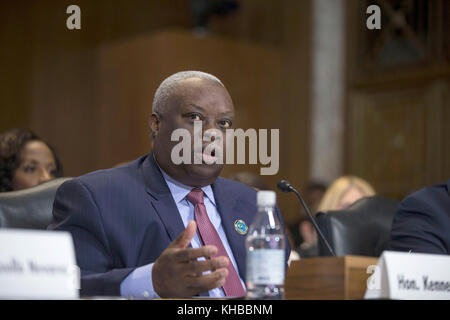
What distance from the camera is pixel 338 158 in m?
6.38

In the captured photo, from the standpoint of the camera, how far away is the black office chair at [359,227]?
2.64 meters

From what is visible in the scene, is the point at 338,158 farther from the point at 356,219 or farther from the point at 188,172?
the point at 188,172

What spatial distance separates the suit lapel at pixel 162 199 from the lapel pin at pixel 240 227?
0.58 ft

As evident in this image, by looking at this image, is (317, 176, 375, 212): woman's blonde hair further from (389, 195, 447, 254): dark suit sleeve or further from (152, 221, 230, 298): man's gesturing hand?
(152, 221, 230, 298): man's gesturing hand

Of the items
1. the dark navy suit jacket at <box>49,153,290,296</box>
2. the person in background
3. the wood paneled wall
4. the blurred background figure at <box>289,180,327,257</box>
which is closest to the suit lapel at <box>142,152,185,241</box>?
the dark navy suit jacket at <box>49,153,290,296</box>

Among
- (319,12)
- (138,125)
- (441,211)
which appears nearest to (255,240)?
(441,211)

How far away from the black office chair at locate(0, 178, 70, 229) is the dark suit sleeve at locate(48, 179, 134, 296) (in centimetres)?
31

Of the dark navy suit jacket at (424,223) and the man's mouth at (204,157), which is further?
the dark navy suit jacket at (424,223)

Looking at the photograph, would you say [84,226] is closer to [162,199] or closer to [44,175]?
[162,199]

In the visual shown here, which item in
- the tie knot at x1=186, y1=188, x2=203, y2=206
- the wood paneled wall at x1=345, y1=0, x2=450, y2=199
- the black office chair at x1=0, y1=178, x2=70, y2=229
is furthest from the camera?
the wood paneled wall at x1=345, y1=0, x2=450, y2=199

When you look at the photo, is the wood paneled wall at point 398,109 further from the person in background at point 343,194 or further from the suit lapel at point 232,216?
the suit lapel at point 232,216

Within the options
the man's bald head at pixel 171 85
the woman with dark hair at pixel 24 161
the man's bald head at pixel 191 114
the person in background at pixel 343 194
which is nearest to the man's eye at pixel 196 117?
the man's bald head at pixel 191 114

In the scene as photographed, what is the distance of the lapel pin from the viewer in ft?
6.73

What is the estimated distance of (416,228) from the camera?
229 cm
